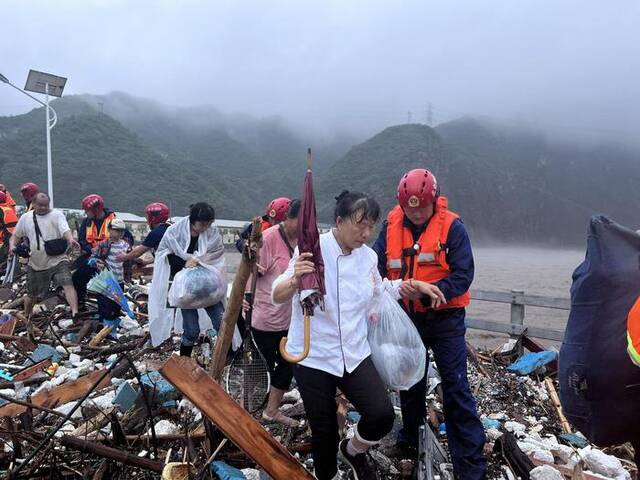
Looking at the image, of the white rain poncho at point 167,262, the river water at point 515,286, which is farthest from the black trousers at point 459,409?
the river water at point 515,286

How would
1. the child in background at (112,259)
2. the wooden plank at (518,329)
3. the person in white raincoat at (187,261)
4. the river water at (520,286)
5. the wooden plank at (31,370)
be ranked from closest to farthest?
the person in white raincoat at (187,261), the wooden plank at (31,370), the wooden plank at (518,329), the child in background at (112,259), the river water at (520,286)

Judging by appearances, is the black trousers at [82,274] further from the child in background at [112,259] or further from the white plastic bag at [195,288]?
the white plastic bag at [195,288]

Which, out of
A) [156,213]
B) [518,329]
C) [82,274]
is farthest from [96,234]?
[518,329]

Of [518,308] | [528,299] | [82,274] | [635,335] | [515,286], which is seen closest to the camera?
[635,335]

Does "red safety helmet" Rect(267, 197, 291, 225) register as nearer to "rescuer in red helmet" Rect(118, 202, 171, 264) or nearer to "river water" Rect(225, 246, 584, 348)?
"rescuer in red helmet" Rect(118, 202, 171, 264)

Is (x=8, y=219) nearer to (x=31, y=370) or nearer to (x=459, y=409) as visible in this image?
(x=31, y=370)

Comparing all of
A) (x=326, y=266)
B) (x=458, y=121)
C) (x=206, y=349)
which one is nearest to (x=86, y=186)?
(x=206, y=349)

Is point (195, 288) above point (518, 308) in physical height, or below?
above

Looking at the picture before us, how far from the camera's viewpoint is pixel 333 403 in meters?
2.59

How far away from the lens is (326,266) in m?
2.62

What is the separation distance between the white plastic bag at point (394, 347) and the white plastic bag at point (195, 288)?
211cm

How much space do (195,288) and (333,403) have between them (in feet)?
7.32

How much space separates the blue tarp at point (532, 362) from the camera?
18.3ft

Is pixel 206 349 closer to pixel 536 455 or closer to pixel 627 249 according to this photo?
pixel 536 455
